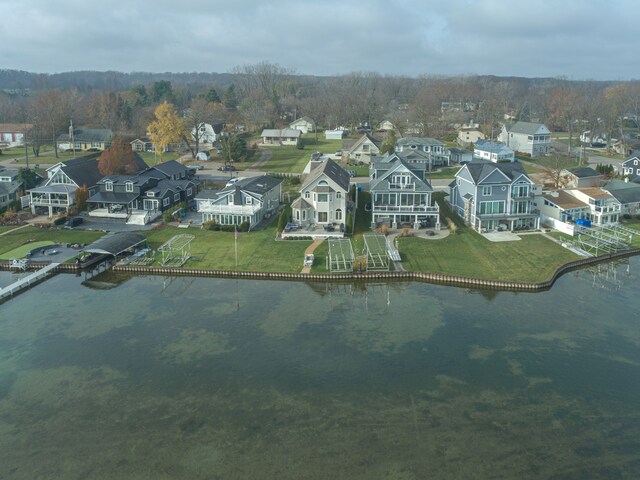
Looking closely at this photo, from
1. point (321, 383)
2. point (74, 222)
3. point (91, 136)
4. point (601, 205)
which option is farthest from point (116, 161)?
point (601, 205)

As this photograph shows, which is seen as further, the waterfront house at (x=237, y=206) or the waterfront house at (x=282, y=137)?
the waterfront house at (x=282, y=137)

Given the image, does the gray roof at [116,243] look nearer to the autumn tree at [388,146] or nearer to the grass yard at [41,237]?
the grass yard at [41,237]

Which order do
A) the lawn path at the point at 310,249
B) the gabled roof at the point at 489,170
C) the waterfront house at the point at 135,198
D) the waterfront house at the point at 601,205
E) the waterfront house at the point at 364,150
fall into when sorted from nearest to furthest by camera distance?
1. the lawn path at the point at 310,249
2. the gabled roof at the point at 489,170
3. the waterfront house at the point at 601,205
4. the waterfront house at the point at 135,198
5. the waterfront house at the point at 364,150

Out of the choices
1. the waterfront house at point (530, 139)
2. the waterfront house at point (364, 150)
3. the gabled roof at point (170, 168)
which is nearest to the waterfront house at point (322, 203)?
the gabled roof at point (170, 168)

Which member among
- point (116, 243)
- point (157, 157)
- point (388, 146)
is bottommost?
point (116, 243)

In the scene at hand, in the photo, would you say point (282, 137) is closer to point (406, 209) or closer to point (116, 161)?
point (116, 161)

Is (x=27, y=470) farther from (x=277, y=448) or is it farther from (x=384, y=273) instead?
(x=384, y=273)
